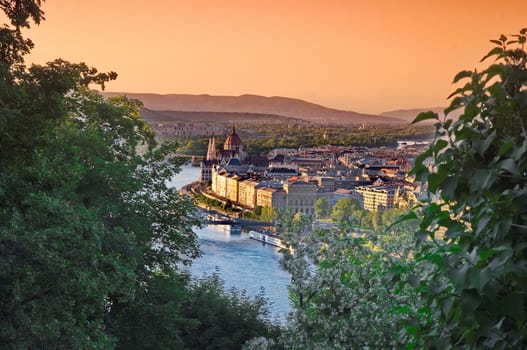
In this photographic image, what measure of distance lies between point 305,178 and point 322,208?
9364mm

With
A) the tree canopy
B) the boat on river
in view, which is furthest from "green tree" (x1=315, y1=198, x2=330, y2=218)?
the tree canopy

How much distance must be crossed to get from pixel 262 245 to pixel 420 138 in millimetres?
42651

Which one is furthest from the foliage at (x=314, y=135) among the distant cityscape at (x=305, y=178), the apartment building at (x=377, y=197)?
the apartment building at (x=377, y=197)

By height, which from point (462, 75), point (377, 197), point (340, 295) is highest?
point (462, 75)

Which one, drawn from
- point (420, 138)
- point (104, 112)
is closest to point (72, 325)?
point (104, 112)

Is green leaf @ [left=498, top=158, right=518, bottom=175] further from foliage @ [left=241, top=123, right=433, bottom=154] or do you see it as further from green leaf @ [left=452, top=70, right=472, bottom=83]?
foliage @ [left=241, top=123, right=433, bottom=154]

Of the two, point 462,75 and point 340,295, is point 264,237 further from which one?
point 462,75

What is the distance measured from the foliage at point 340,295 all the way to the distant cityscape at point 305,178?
2059cm

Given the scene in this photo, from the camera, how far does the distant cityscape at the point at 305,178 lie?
40.3 m

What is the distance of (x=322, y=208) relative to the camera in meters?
36.7

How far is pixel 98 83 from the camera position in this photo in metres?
9.62

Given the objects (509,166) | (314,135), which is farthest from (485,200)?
(314,135)

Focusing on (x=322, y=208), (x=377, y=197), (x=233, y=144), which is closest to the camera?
(x=322, y=208)

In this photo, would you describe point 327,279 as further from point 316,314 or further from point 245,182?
Answer: point 245,182
